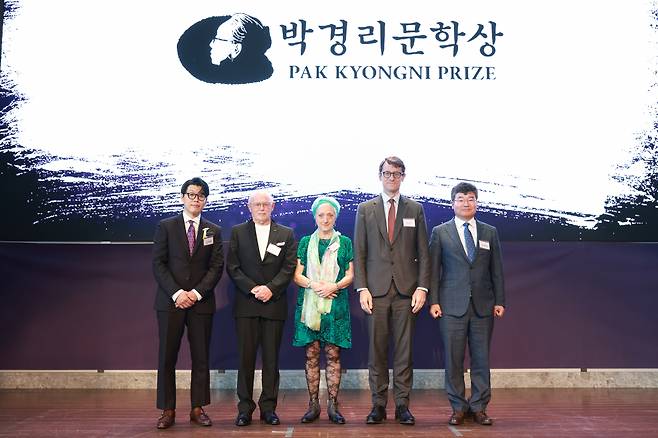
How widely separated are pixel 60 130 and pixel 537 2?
13.3 ft

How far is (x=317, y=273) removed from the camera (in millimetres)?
4062

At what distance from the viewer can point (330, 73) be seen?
5363 millimetres

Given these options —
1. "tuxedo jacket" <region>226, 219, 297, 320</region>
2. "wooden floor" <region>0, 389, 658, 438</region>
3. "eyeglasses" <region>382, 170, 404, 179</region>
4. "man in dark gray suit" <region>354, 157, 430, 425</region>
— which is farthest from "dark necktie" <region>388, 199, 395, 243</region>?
"wooden floor" <region>0, 389, 658, 438</region>

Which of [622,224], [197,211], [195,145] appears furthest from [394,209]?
[622,224]

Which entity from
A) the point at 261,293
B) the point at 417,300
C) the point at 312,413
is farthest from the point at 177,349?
the point at 417,300

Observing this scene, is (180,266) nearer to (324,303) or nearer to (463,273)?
(324,303)

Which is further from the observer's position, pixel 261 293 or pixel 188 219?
pixel 188 219

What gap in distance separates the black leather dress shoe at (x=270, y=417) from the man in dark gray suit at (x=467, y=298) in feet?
3.47

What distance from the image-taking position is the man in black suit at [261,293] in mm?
3988

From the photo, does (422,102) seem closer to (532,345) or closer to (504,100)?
(504,100)

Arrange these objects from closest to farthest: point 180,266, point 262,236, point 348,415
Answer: point 180,266 → point 262,236 → point 348,415

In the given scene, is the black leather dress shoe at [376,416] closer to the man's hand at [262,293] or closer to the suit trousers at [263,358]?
the suit trousers at [263,358]

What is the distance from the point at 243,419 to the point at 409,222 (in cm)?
155

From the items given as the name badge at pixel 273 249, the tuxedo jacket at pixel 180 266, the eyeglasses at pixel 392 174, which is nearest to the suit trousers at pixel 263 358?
the tuxedo jacket at pixel 180 266
